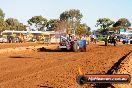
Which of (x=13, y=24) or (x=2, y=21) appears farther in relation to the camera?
(x=13, y=24)

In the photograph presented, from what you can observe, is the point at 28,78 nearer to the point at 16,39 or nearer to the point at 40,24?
the point at 16,39

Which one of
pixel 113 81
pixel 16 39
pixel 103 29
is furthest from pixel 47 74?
pixel 103 29

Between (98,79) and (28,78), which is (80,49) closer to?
(28,78)

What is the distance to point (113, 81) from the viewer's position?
4602 mm

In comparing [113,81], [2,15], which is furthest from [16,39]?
[113,81]

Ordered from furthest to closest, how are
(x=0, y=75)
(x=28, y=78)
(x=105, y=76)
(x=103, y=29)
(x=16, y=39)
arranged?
(x=103, y=29) → (x=16, y=39) → (x=0, y=75) → (x=28, y=78) → (x=105, y=76)

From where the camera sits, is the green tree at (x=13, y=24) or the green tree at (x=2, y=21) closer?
the green tree at (x=2, y=21)

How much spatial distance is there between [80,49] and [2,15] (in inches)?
3219

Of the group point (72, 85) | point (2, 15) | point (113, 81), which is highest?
point (2, 15)

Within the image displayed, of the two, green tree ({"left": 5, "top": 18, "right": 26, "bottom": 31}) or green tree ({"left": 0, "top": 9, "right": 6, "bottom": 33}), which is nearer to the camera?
green tree ({"left": 0, "top": 9, "right": 6, "bottom": 33})

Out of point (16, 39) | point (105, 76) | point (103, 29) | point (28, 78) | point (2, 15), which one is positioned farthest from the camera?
point (103, 29)

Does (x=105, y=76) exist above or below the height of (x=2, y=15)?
below

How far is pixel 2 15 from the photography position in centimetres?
11050

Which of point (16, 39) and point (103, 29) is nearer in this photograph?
point (16, 39)
